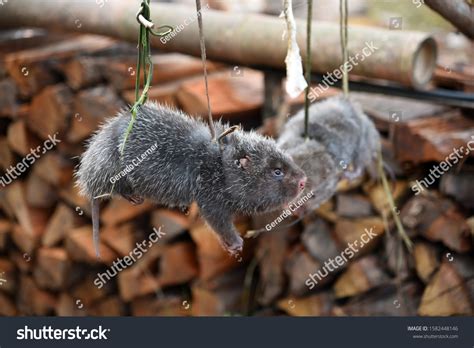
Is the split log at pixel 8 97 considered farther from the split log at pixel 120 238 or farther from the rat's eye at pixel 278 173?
the rat's eye at pixel 278 173

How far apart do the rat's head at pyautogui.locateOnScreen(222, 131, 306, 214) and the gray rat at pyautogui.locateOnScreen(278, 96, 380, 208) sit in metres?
0.35

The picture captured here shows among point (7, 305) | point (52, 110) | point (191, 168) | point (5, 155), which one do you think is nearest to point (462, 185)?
point (191, 168)

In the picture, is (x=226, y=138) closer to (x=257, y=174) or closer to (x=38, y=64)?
(x=257, y=174)

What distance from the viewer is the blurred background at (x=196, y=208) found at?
2641mm

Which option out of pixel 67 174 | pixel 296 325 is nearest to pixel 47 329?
pixel 296 325

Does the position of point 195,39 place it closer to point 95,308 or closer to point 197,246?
point 197,246

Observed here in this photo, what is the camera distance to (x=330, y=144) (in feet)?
6.75

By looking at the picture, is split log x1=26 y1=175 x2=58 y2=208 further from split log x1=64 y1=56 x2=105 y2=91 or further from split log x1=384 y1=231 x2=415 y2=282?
split log x1=384 y1=231 x2=415 y2=282

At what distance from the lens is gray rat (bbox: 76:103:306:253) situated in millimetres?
1501

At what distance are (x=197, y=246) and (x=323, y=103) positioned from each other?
4.08ft

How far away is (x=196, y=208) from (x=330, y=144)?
112 cm

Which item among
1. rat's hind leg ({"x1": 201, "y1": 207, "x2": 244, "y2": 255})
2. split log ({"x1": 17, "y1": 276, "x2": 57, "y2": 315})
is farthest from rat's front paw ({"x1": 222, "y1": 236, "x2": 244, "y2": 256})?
split log ({"x1": 17, "y1": 276, "x2": 57, "y2": 315})

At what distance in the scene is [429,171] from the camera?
8.94 ft

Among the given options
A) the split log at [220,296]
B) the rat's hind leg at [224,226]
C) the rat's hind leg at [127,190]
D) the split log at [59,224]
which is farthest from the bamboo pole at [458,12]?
the split log at [59,224]
